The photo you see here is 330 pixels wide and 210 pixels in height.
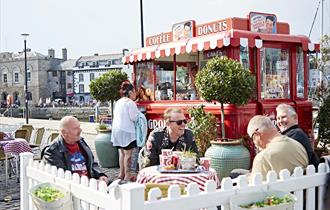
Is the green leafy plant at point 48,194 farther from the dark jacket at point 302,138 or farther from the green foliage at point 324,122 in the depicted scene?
the green foliage at point 324,122

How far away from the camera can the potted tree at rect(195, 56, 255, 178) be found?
7.20 meters

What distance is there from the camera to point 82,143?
4.39 meters

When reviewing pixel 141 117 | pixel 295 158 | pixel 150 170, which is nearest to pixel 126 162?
pixel 141 117

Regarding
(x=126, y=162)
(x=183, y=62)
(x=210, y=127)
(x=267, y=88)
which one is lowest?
(x=126, y=162)

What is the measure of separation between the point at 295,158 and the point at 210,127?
172 inches

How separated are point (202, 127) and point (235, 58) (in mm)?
1591

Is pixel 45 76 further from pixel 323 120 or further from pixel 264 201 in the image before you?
pixel 264 201

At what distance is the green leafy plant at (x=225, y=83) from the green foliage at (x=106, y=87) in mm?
3051

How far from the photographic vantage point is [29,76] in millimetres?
86312

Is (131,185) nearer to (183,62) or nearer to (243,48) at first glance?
(243,48)

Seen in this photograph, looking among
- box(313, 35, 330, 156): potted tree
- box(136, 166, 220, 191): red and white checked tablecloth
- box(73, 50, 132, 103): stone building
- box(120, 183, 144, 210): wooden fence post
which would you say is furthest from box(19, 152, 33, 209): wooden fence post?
box(73, 50, 132, 103): stone building

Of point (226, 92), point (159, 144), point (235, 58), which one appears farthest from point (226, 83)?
point (159, 144)

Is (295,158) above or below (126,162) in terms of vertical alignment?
above

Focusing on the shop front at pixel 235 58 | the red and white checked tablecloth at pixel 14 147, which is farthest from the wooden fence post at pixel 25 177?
the shop front at pixel 235 58
